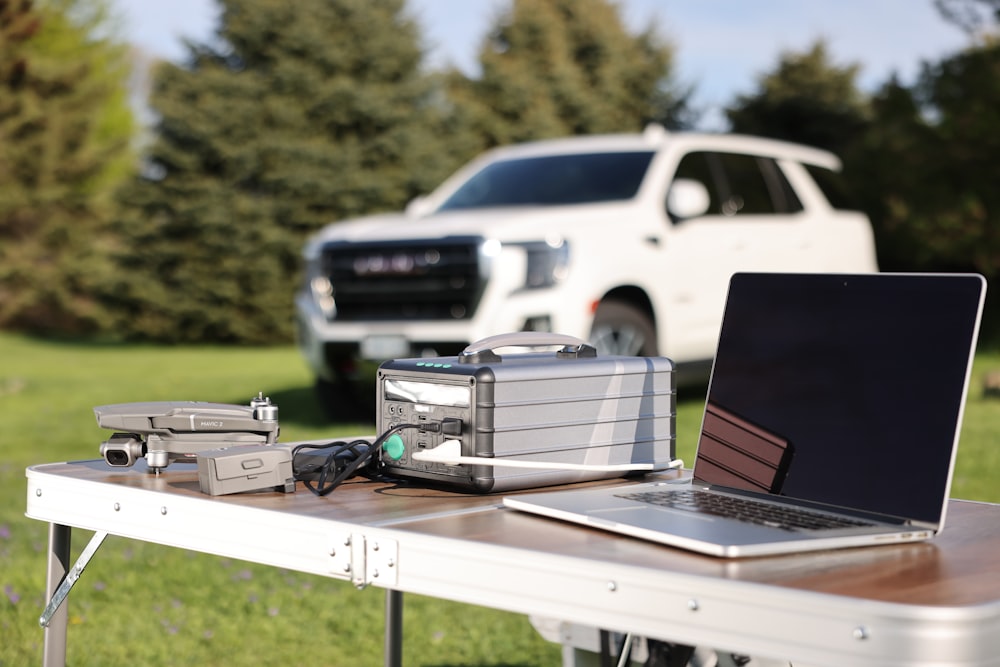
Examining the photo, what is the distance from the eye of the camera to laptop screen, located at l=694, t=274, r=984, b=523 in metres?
1.62

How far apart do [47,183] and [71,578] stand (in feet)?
90.0

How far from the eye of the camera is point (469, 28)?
3331cm

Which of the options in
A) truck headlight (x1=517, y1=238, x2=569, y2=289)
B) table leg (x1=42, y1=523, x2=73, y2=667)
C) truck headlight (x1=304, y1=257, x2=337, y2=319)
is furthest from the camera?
truck headlight (x1=304, y1=257, x2=337, y2=319)

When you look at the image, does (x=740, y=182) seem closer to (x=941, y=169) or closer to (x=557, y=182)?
(x=557, y=182)

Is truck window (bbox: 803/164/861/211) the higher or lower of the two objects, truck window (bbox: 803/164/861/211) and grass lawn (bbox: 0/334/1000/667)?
A: the higher

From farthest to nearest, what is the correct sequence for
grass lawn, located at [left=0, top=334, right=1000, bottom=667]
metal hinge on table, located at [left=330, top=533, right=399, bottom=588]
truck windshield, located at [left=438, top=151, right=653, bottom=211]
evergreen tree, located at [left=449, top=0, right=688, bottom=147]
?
evergreen tree, located at [left=449, top=0, right=688, bottom=147] → truck windshield, located at [left=438, top=151, right=653, bottom=211] → grass lawn, located at [left=0, top=334, right=1000, bottom=667] → metal hinge on table, located at [left=330, top=533, right=399, bottom=588]

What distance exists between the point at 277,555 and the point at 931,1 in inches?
725

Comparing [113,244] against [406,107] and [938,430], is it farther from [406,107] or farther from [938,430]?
[938,430]

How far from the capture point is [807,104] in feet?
83.5

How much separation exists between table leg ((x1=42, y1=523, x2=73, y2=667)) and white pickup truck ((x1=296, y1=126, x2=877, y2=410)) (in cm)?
480

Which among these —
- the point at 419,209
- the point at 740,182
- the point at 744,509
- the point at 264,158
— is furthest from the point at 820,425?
the point at 264,158

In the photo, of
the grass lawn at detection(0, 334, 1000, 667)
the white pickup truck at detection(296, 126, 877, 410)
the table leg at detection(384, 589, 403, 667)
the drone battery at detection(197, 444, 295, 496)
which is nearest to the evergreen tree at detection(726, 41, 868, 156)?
the white pickup truck at detection(296, 126, 877, 410)

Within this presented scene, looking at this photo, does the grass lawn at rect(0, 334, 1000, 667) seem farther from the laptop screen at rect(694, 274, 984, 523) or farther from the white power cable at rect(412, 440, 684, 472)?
the laptop screen at rect(694, 274, 984, 523)

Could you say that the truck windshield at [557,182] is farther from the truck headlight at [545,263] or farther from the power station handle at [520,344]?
the power station handle at [520,344]
